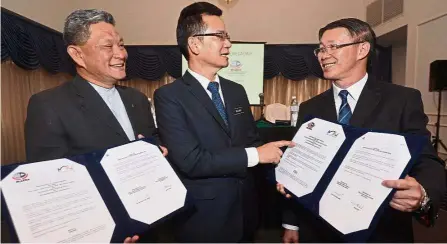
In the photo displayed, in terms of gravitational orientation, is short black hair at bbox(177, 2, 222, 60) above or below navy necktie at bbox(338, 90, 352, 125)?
above

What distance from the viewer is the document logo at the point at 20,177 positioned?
3.26ft

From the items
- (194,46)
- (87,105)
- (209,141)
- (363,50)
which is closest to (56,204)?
(87,105)

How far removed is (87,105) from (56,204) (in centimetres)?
62

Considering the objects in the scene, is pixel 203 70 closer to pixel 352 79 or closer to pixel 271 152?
pixel 271 152

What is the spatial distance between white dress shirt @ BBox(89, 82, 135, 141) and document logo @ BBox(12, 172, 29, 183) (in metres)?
0.63

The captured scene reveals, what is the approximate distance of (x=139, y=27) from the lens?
25.1 feet

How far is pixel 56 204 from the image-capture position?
103 centimetres

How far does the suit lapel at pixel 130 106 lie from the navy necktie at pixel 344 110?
1.11 meters

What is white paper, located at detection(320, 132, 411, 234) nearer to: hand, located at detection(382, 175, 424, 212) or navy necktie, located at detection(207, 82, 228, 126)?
hand, located at detection(382, 175, 424, 212)

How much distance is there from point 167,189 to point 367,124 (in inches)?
37.7

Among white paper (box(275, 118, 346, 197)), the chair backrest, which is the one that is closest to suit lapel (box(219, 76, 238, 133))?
white paper (box(275, 118, 346, 197))

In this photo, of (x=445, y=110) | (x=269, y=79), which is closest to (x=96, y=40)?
(x=445, y=110)

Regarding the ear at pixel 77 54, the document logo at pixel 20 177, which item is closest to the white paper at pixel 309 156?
the document logo at pixel 20 177

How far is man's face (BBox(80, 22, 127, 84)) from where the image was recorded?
1.58 metres
